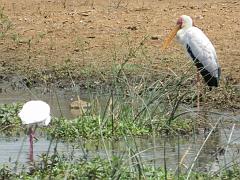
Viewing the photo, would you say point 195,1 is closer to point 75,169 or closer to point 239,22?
point 239,22

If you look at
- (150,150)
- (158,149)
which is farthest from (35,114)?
(158,149)

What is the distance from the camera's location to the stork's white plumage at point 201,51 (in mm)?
10702

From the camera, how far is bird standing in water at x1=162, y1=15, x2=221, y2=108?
1070 cm

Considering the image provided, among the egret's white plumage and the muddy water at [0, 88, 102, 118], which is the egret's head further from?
the egret's white plumage

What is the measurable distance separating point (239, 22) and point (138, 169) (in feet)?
24.8

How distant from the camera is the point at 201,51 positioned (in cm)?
1117

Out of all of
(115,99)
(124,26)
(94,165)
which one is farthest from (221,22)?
(94,165)

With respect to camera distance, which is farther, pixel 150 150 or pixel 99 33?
pixel 99 33

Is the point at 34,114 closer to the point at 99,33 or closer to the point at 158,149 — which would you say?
the point at 158,149

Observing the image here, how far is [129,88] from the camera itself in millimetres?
8562

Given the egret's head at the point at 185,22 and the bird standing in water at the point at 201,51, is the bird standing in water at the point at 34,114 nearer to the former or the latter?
the bird standing in water at the point at 201,51

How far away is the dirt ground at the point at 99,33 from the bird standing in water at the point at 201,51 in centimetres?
29

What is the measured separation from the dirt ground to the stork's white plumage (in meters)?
0.29

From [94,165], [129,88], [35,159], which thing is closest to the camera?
[94,165]
